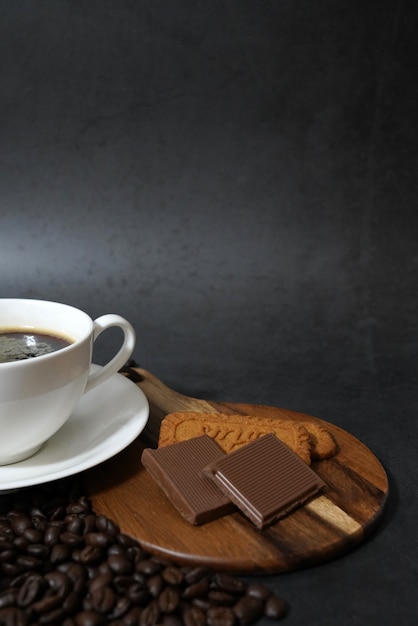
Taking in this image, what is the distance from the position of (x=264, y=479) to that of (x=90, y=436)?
0.45m

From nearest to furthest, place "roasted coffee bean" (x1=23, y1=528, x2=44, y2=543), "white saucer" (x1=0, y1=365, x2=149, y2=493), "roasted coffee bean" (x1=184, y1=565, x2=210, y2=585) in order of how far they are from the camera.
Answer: "roasted coffee bean" (x1=184, y1=565, x2=210, y2=585) → "roasted coffee bean" (x1=23, y1=528, x2=44, y2=543) → "white saucer" (x1=0, y1=365, x2=149, y2=493)

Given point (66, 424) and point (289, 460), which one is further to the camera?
point (66, 424)

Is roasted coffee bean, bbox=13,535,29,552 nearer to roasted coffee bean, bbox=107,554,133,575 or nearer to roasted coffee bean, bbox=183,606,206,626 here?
roasted coffee bean, bbox=107,554,133,575

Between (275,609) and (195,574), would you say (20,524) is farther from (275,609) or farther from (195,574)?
(275,609)

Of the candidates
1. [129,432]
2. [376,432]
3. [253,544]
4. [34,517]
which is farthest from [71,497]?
[376,432]

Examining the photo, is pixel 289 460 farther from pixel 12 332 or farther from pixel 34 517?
pixel 12 332

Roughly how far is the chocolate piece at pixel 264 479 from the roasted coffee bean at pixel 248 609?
16 centimetres

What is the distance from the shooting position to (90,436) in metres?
1.67

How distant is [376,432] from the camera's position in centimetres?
199

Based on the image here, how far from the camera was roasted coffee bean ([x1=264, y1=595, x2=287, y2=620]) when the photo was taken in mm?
1254

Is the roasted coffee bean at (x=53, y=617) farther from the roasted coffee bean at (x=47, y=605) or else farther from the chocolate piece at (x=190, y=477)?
the chocolate piece at (x=190, y=477)

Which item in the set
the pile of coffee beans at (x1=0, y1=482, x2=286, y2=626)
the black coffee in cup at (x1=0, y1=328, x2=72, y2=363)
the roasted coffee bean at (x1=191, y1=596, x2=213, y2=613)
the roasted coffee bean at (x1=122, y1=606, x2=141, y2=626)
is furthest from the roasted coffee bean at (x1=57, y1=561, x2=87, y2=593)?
the black coffee in cup at (x1=0, y1=328, x2=72, y2=363)

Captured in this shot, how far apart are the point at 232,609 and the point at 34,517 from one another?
0.48 m

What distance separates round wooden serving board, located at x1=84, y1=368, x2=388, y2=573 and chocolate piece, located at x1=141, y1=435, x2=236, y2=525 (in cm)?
3
